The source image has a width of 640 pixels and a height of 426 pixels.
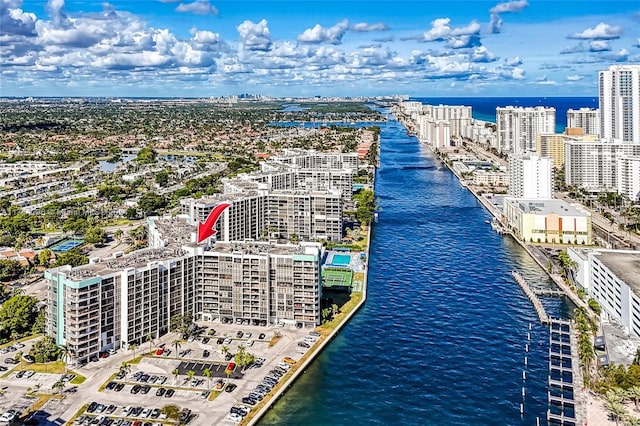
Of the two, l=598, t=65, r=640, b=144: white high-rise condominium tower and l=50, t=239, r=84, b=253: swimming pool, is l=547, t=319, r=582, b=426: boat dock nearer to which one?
l=50, t=239, r=84, b=253: swimming pool

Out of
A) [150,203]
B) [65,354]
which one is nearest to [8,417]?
[65,354]

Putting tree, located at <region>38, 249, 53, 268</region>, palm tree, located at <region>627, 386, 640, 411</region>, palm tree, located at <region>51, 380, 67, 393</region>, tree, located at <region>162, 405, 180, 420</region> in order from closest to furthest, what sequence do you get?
1. tree, located at <region>162, 405, 180, 420</region>
2. palm tree, located at <region>627, 386, 640, 411</region>
3. palm tree, located at <region>51, 380, 67, 393</region>
4. tree, located at <region>38, 249, 53, 268</region>

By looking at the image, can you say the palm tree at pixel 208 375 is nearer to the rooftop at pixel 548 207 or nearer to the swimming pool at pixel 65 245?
the swimming pool at pixel 65 245

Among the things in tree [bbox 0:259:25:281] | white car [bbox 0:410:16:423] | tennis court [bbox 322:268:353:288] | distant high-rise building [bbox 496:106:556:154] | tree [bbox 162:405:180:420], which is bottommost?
tree [bbox 162:405:180:420]

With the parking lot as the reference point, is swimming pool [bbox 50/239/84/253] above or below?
above

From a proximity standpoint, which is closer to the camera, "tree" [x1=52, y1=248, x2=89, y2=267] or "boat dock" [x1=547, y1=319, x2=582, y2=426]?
"boat dock" [x1=547, y1=319, x2=582, y2=426]

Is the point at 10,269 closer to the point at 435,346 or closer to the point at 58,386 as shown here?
the point at 58,386

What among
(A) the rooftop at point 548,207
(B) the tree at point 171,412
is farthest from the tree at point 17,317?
(A) the rooftop at point 548,207

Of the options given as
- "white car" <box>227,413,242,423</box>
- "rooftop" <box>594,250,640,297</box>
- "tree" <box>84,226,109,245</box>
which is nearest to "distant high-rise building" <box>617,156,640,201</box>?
"rooftop" <box>594,250,640,297</box>

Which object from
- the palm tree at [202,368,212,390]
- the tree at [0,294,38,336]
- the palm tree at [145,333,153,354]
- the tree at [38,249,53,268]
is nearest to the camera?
the palm tree at [202,368,212,390]
